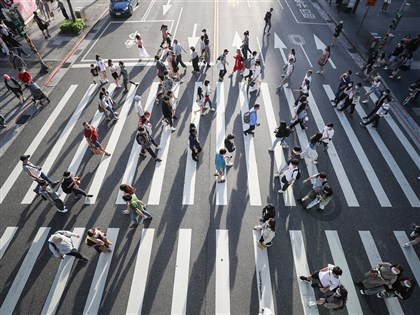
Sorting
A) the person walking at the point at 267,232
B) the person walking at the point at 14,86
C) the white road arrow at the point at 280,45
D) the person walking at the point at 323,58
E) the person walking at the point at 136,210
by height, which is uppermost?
the white road arrow at the point at 280,45

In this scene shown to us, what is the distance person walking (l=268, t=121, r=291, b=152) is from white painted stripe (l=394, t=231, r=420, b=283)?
17.9 ft

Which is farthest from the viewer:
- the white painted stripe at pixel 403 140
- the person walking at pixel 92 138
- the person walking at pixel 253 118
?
the white painted stripe at pixel 403 140

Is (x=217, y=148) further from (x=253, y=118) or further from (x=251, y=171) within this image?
(x=253, y=118)

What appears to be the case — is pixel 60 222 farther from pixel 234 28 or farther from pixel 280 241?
pixel 234 28

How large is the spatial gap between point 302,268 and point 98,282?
6.65m

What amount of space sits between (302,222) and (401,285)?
3434 millimetres

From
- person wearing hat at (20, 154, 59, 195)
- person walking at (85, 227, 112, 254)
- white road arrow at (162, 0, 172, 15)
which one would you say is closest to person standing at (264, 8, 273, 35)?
white road arrow at (162, 0, 172, 15)

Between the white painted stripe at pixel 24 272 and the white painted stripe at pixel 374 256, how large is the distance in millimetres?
11443

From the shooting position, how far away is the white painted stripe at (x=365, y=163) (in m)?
10.9

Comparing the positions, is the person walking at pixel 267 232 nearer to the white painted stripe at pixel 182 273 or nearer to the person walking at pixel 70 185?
the white painted stripe at pixel 182 273

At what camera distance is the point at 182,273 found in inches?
346

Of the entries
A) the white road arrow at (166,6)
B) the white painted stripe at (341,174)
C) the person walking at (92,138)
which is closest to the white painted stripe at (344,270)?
the white painted stripe at (341,174)

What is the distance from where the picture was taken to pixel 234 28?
73.5 feet

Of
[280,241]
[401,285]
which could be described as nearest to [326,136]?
[280,241]
